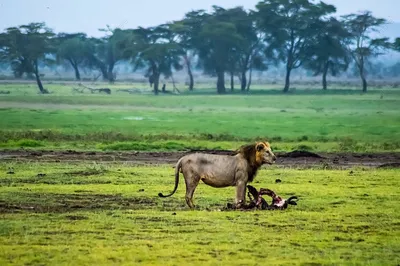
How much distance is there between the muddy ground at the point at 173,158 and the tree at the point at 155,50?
54656 mm

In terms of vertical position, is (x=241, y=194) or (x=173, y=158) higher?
(x=241, y=194)

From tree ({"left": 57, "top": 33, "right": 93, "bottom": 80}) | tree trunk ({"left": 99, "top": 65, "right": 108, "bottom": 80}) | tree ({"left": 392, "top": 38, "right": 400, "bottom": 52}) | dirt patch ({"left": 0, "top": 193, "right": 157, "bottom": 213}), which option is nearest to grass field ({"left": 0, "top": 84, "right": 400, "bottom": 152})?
dirt patch ({"left": 0, "top": 193, "right": 157, "bottom": 213})

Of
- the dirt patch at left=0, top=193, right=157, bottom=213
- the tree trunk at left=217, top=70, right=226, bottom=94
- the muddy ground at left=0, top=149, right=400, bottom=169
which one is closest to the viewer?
the dirt patch at left=0, top=193, right=157, bottom=213

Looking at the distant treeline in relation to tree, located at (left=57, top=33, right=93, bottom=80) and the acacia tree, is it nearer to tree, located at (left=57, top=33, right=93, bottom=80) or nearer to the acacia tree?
the acacia tree

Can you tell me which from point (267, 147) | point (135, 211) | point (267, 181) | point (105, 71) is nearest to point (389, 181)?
point (267, 181)

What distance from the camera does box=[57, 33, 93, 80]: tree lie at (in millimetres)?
100500

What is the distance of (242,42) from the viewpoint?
86688mm

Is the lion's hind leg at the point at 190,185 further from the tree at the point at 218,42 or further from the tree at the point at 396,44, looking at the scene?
the tree at the point at 396,44

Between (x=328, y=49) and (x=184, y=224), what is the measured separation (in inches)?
2965

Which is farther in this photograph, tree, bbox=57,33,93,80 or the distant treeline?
tree, bbox=57,33,93,80

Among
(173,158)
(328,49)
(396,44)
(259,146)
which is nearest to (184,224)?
(259,146)

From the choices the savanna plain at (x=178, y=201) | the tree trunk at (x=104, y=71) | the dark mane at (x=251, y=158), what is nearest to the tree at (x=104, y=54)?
the tree trunk at (x=104, y=71)

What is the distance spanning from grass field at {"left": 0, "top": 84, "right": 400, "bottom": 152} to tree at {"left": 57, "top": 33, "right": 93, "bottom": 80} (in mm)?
34691

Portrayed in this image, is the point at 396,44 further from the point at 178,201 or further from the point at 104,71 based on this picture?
the point at 178,201
